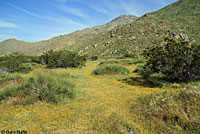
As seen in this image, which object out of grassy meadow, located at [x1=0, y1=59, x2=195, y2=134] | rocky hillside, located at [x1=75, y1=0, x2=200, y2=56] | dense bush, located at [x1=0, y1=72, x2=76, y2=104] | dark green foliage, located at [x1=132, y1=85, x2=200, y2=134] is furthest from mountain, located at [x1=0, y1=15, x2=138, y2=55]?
dark green foliage, located at [x1=132, y1=85, x2=200, y2=134]

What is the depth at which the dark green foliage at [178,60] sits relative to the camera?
27.0 feet

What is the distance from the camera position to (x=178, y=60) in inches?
342

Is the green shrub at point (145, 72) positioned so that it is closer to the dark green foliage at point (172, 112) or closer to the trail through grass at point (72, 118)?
the dark green foliage at point (172, 112)

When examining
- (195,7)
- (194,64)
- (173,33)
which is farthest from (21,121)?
(195,7)

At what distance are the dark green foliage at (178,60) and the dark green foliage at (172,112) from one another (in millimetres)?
4601

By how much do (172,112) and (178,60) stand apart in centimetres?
621

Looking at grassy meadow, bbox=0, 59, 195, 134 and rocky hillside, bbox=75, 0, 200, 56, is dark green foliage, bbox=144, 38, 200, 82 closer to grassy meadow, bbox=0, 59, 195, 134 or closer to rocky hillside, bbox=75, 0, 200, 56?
grassy meadow, bbox=0, 59, 195, 134

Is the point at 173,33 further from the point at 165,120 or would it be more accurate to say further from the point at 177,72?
the point at 165,120

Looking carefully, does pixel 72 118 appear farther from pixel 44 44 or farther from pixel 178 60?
pixel 44 44

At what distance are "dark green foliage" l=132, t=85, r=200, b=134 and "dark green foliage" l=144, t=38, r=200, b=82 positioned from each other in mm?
4601

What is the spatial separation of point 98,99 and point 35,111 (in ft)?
9.48

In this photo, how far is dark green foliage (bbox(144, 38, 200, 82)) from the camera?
8234 millimetres

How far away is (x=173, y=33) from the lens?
40812 millimetres

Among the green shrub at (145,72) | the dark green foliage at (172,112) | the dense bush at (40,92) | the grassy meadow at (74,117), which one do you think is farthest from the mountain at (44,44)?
the dark green foliage at (172,112)
